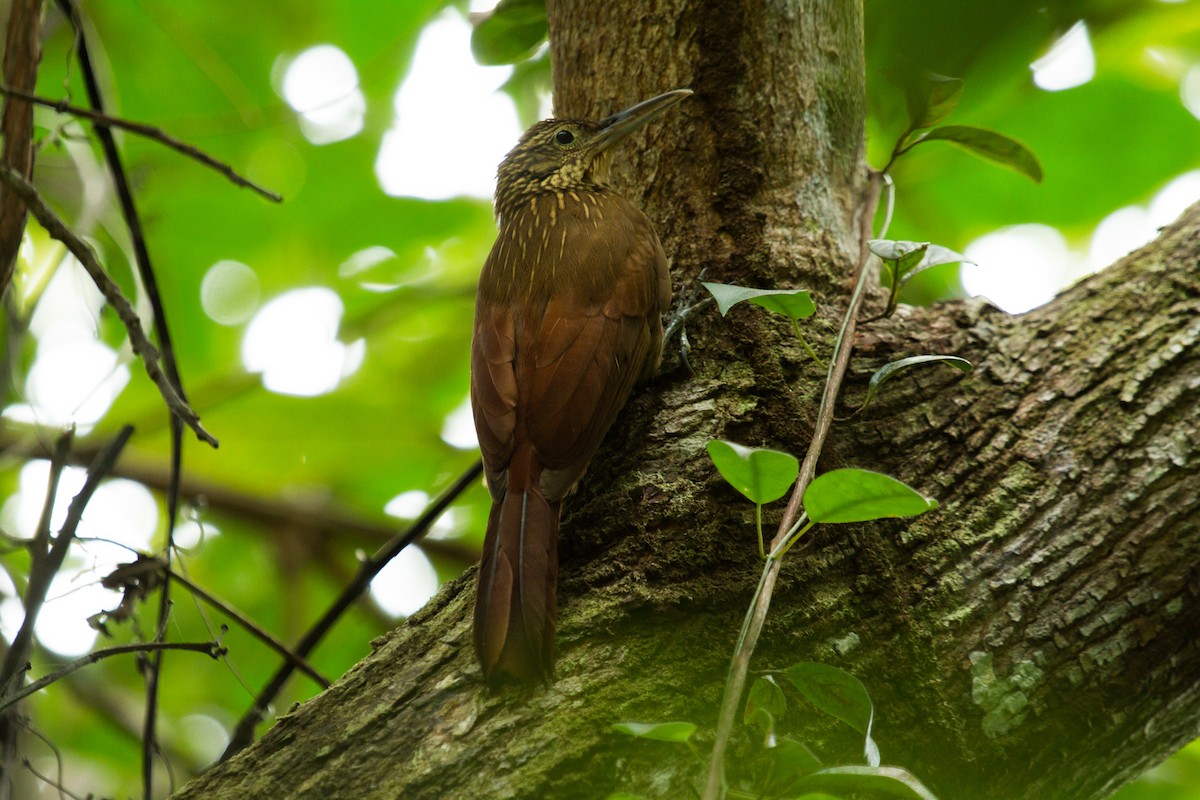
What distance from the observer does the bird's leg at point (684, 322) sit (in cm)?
230

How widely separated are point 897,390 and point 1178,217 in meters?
0.90

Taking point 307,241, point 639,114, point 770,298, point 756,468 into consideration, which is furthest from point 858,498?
point 307,241

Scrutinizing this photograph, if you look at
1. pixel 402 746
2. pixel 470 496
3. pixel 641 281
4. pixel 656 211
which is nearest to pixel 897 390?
pixel 641 281

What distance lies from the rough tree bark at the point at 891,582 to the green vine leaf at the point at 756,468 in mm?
389

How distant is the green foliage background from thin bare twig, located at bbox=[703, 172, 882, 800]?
1.10m

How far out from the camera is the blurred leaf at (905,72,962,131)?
211 cm

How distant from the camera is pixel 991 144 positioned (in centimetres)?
237

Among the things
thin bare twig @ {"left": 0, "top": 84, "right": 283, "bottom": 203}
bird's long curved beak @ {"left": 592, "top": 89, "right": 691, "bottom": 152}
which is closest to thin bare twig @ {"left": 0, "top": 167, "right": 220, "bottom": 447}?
thin bare twig @ {"left": 0, "top": 84, "right": 283, "bottom": 203}

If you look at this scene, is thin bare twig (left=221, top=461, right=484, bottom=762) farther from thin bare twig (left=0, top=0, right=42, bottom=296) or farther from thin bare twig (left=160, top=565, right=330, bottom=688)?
thin bare twig (left=0, top=0, right=42, bottom=296)

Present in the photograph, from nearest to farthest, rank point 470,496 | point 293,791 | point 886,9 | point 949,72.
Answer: point 949,72 → point 886,9 → point 293,791 → point 470,496

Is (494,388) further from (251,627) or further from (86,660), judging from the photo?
(86,660)

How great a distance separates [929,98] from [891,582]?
0.99 meters

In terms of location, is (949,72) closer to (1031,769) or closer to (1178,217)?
(1031,769)

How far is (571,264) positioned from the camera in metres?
2.56
